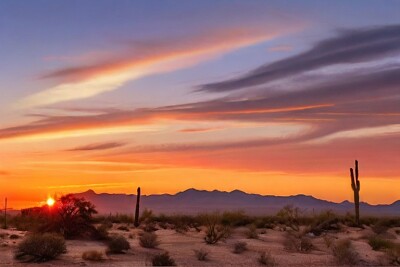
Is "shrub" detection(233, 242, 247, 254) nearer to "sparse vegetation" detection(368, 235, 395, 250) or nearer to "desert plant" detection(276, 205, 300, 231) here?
"sparse vegetation" detection(368, 235, 395, 250)

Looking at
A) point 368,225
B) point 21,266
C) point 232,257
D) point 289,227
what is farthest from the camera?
point 368,225

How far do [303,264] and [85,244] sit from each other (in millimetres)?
12506

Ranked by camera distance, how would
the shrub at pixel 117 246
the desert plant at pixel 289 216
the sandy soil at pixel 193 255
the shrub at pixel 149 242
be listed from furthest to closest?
the desert plant at pixel 289 216
the shrub at pixel 149 242
the shrub at pixel 117 246
the sandy soil at pixel 193 255

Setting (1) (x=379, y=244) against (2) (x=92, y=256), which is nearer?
(2) (x=92, y=256)

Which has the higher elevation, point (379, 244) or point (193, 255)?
point (379, 244)

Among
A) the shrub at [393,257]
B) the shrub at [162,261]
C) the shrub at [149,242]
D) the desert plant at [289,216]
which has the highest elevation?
the desert plant at [289,216]

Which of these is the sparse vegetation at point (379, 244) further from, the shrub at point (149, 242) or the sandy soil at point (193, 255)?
the shrub at point (149, 242)

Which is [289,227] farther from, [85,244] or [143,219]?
[85,244]

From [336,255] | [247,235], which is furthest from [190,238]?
[336,255]

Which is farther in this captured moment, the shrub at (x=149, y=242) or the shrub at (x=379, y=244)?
the shrub at (x=379, y=244)

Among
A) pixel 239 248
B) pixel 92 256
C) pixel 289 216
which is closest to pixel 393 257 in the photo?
pixel 239 248

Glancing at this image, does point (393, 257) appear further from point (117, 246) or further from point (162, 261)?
point (117, 246)

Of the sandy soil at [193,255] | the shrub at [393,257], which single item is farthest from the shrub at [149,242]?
the shrub at [393,257]

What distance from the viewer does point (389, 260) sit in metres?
27.7
